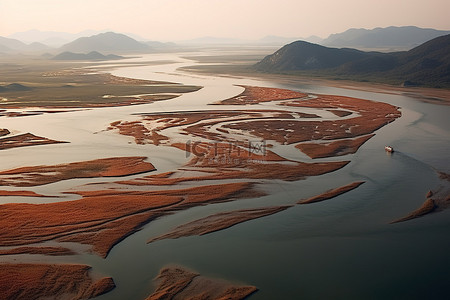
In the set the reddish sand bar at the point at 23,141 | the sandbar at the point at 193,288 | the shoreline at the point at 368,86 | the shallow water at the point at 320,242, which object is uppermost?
the shoreline at the point at 368,86

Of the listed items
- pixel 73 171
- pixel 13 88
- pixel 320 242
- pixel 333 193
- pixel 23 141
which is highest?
pixel 13 88

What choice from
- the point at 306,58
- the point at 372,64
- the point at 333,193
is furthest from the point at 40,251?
the point at 306,58

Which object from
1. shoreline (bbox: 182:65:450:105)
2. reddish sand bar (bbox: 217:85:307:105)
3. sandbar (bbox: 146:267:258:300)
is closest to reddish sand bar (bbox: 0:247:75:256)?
sandbar (bbox: 146:267:258:300)

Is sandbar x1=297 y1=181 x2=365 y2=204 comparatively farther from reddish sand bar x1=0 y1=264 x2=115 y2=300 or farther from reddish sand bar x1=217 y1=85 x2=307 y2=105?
reddish sand bar x1=217 y1=85 x2=307 y2=105

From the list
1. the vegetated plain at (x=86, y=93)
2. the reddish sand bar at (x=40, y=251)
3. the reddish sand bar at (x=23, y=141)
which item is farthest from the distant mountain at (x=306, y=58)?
the reddish sand bar at (x=40, y=251)

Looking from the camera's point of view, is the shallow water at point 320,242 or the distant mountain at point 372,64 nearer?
the shallow water at point 320,242

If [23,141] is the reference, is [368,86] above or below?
above

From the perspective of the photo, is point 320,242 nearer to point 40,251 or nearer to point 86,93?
point 40,251

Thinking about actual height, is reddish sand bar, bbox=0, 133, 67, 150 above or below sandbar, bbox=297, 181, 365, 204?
above

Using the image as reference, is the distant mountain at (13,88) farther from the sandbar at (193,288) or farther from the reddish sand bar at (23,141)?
the sandbar at (193,288)
